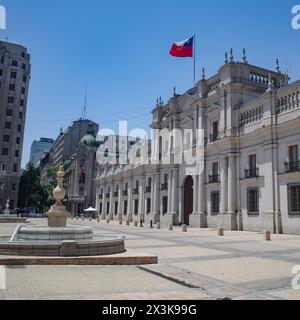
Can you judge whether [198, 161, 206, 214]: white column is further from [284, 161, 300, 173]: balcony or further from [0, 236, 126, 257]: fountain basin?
[0, 236, 126, 257]: fountain basin

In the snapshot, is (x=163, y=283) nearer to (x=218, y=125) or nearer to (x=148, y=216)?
(x=218, y=125)

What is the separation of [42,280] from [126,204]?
4816 centimetres

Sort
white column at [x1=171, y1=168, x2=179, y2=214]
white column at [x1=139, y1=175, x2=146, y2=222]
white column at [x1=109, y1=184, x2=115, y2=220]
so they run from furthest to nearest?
white column at [x1=109, y1=184, x2=115, y2=220]
white column at [x1=139, y1=175, x2=146, y2=222]
white column at [x1=171, y1=168, x2=179, y2=214]

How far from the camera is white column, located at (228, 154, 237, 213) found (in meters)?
30.4

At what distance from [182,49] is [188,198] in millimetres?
15962

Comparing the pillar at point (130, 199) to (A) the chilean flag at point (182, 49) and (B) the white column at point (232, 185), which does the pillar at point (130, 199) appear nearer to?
(B) the white column at point (232, 185)

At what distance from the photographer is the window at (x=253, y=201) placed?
28.4 metres

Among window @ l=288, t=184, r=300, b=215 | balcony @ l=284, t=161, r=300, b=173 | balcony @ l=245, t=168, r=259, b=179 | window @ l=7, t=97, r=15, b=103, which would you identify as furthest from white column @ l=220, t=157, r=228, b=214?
window @ l=7, t=97, r=15, b=103

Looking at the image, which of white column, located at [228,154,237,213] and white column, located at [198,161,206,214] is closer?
white column, located at [228,154,237,213]

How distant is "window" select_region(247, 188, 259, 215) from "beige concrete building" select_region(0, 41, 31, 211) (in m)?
58.2

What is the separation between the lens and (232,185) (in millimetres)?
30594

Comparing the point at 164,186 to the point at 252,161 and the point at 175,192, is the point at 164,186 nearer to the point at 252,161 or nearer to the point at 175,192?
the point at 175,192

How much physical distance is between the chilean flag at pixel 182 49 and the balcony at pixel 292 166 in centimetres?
1497

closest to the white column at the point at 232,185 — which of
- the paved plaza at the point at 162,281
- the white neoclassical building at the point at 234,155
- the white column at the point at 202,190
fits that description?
the white neoclassical building at the point at 234,155
